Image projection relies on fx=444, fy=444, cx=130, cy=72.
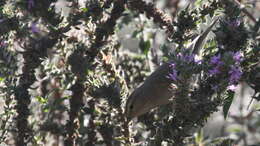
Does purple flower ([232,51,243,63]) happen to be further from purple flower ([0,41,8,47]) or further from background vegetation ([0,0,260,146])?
purple flower ([0,41,8,47])

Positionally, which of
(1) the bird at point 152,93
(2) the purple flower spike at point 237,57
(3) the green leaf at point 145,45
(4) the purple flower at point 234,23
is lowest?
(2) the purple flower spike at point 237,57

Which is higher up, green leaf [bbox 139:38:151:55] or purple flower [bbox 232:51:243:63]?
green leaf [bbox 139:38:151:55]

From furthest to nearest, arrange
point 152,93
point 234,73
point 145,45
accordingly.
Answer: point 145,45
point 152,93
point 234,73

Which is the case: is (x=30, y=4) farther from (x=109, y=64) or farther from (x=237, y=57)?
(x=237, y=57)

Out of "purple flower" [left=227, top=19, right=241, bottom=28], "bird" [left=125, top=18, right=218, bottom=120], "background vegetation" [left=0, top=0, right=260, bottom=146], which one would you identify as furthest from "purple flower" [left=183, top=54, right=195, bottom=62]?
"bird" [left=125, top=18, right=218, bottom=120]

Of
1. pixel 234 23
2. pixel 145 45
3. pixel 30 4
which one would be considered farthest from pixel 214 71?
pixel 145 45

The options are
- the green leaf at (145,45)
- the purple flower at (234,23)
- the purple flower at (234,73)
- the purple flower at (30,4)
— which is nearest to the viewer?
the purple flower at (234,73)

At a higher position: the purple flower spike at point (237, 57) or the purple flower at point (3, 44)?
the purple flower at point (3, 44)

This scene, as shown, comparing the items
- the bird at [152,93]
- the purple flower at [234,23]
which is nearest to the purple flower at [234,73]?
the purple flower at [234,23]

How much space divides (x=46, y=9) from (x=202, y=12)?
0.48m

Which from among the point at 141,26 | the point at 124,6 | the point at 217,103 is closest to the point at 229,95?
the point at 217,103

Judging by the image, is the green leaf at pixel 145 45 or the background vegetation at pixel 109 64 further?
the green leaf at pixel 145 45

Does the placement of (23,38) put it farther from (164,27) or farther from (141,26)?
(141,26)

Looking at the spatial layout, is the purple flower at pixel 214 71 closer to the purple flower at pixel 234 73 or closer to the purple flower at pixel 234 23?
the purple flower at pixel 234 73
